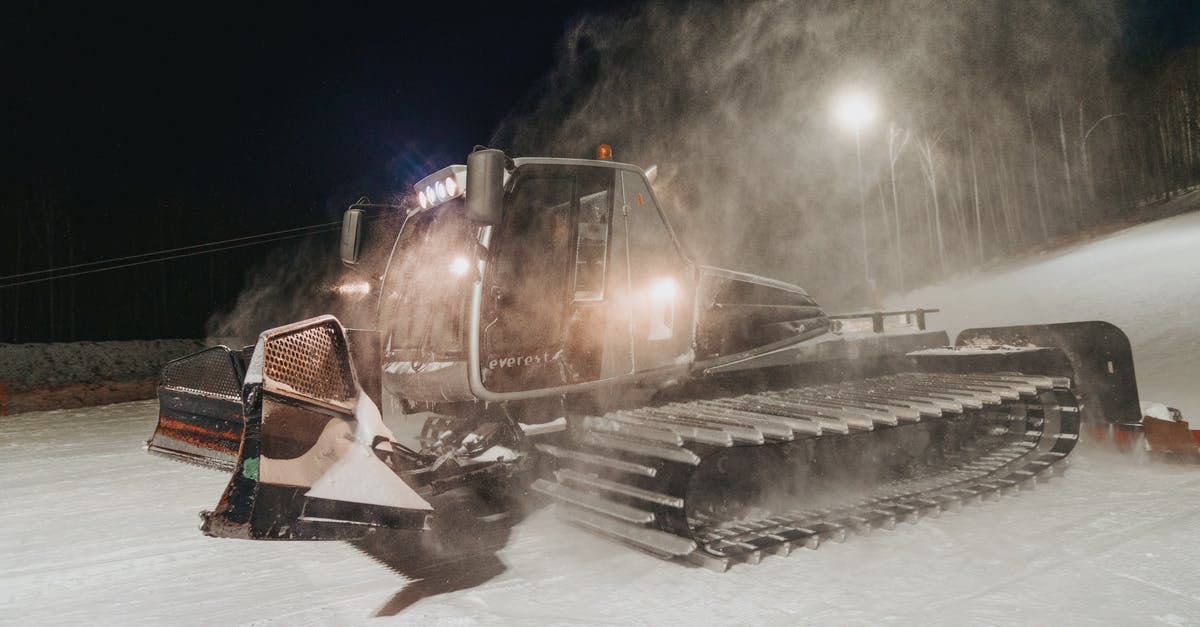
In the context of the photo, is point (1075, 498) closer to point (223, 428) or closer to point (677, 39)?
point (223, 428)

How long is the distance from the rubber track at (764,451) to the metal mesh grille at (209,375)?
1.78 metres

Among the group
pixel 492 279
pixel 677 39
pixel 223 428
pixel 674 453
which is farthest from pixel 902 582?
pixel 677 39

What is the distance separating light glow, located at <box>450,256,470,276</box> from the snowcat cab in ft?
0.05

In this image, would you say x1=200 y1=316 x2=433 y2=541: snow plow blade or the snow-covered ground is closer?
x1=200 y1=316 x2=433 y2=541: snow plow blade

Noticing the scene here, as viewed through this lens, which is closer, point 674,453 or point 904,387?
point 674,453

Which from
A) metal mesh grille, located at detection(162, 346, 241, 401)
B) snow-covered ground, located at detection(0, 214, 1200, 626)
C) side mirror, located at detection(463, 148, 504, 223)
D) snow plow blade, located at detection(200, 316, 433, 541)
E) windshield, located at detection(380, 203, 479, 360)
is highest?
side mirror, located at detection(463, 148, 504, 223)

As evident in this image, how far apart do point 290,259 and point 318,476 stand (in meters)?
29.3

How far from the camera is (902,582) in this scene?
9.75 ft

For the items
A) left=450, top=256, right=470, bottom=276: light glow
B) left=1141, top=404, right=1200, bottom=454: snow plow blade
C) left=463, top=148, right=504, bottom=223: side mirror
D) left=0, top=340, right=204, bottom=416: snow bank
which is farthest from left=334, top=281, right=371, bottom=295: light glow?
left=0, top=340, right=204, bottom=416: snow bank

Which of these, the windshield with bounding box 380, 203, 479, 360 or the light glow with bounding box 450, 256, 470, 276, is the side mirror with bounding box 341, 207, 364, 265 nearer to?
the windshield with bounding box 380, 203, 479, 360

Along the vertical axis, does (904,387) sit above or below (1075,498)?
above

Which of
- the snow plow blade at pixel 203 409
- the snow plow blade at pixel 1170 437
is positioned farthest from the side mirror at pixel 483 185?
the snow plow blade at pixel 1170 437

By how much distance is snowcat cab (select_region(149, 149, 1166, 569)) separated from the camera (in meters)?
2.84

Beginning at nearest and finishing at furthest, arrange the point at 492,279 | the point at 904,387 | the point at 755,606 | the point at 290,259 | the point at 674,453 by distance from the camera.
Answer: the point at 755,606, the point at 674,453, the point at 492,279, the point at 904,387, the point at 290,259
